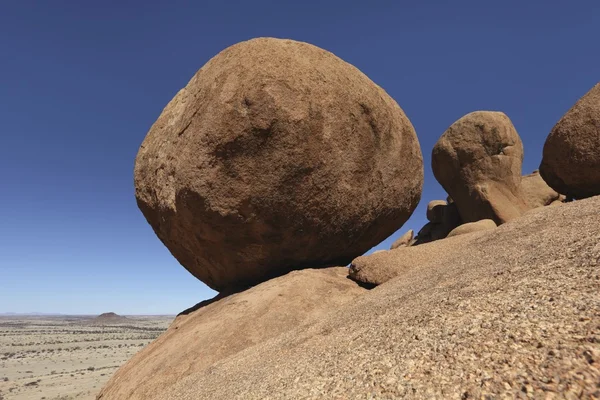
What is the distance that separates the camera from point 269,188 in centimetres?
866

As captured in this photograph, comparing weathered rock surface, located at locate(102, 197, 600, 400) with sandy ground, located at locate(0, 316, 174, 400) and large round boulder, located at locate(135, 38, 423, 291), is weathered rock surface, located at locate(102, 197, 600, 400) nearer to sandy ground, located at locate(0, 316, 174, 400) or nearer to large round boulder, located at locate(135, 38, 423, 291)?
large round boulder, located at locate(135, 38, 423, 291)

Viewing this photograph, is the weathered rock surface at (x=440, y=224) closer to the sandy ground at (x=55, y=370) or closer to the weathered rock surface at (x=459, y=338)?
the weathered rock surface at (x=459, y=338)

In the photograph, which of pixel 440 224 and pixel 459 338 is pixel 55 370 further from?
pixel 459 338

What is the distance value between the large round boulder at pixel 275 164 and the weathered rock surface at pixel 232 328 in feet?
3.69

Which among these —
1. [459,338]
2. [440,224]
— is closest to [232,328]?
[459,338]

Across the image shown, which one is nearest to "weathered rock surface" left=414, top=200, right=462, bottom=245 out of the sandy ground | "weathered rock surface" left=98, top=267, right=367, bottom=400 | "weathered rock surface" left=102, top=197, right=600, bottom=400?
"weathered rock surface" left=98, top=267, right=367, bottom=400

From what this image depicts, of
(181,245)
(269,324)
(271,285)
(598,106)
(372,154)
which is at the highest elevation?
(598,106)

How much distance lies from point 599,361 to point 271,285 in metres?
6.83

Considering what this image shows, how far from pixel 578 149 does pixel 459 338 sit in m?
10.7

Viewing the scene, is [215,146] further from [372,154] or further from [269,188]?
[372,154]

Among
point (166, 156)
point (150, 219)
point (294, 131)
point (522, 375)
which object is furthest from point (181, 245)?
point (522, 375)

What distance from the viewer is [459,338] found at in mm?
3453

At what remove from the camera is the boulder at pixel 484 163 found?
17500mm

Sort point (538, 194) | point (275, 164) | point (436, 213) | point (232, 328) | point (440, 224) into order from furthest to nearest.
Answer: point (436, 213) → point (440, 224) → point (538, 194) → point (275, 164) → point (232, 328)
